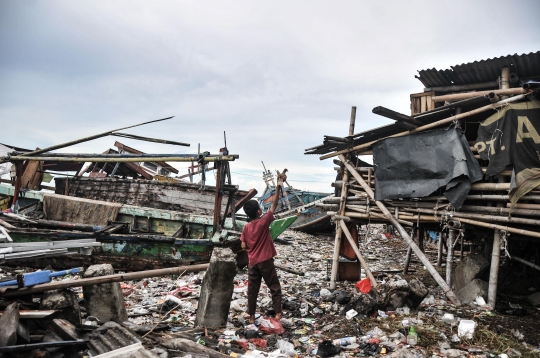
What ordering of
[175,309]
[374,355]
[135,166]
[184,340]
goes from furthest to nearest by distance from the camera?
[135,166], [175,309], [374,355], [184,340]

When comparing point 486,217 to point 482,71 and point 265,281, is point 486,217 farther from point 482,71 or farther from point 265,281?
point 265,281

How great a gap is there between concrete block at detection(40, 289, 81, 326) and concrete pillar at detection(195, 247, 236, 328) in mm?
1502

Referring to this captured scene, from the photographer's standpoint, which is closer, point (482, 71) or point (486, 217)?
point (486, 217)

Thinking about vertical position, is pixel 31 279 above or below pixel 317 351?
above

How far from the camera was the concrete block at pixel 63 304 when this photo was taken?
411 centimetres

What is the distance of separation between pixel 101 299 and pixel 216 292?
148 centimetres

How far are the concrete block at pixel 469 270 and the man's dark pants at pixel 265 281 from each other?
4.07 meters

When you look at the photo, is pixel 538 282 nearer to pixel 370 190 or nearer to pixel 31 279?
pixel 370 190

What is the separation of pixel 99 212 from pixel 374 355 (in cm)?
824

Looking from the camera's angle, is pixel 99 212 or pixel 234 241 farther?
pixel 99 212

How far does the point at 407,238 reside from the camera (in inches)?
258

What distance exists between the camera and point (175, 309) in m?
5.73

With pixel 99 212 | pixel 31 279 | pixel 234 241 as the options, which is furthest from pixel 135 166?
pixel 31 279

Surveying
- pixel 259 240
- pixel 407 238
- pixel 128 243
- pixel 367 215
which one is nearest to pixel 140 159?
pixel 128 243
